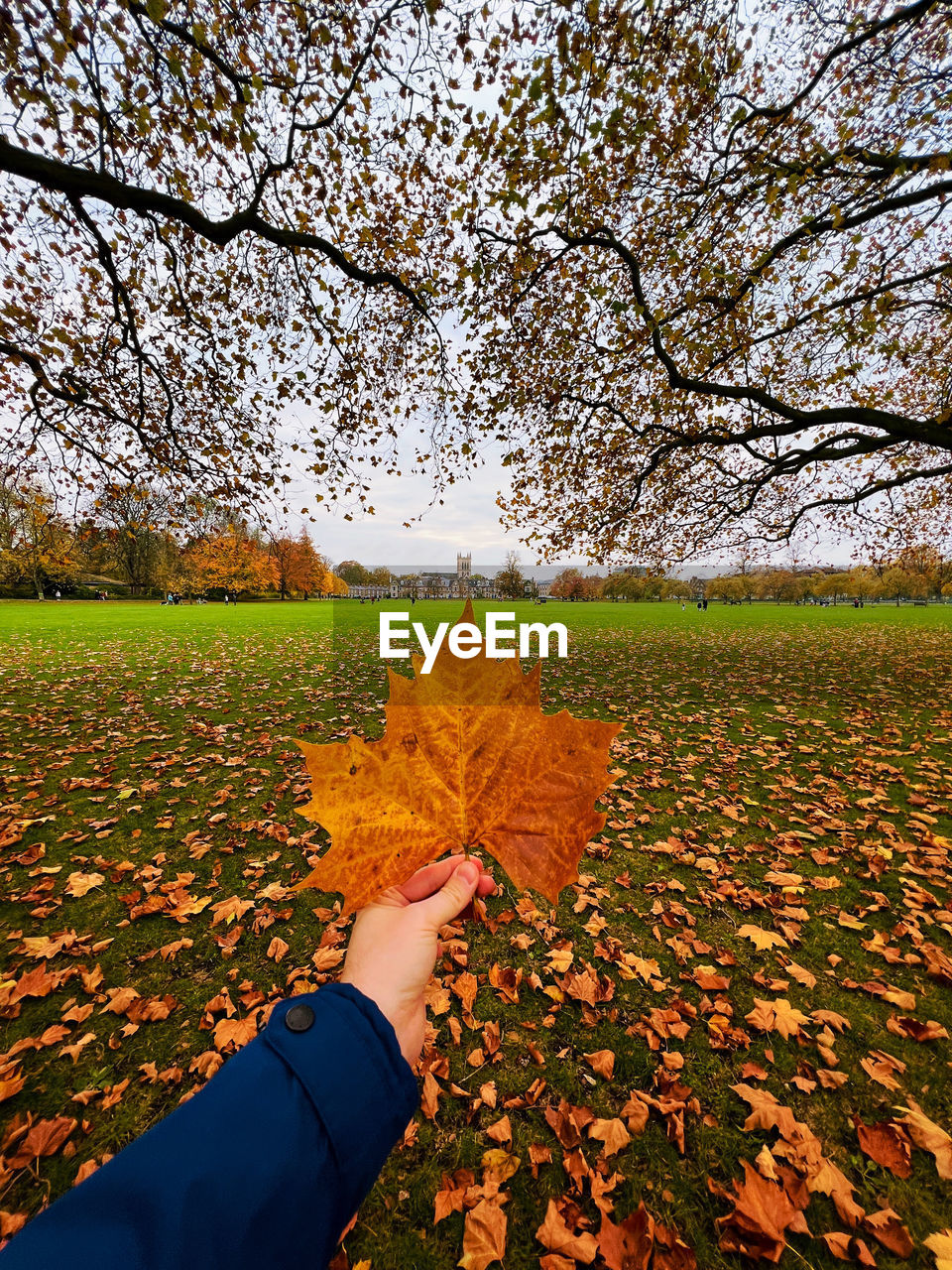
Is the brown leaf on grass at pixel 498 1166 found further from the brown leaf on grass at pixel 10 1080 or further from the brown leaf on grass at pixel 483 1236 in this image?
the brown leaf on grass at pixel 10 1080

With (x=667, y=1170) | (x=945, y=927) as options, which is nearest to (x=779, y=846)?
(x=945, y=927)

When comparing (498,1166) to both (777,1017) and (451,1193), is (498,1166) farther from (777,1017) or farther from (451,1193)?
(777,1017)

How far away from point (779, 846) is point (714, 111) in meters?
9.76

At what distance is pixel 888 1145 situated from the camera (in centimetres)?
209

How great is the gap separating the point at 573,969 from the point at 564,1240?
129 centimetres

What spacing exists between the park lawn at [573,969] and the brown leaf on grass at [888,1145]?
1.5 inches

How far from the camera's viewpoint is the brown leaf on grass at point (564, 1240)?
1.79 meters

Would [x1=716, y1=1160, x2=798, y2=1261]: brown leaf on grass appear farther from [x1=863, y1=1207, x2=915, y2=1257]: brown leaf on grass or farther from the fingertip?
the fingertip

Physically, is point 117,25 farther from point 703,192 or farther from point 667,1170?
point 667,1170

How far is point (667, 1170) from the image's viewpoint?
2039mm

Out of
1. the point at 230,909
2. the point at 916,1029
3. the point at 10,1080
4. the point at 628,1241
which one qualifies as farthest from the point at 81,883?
the point at 916,1029

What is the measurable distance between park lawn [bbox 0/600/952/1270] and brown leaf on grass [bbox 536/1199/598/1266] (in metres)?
0.05

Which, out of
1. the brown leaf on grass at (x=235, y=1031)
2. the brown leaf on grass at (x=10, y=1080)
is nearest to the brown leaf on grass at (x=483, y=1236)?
the brown leaf on grass at (x=235, y=1031)

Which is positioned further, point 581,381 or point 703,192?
point 581,381
